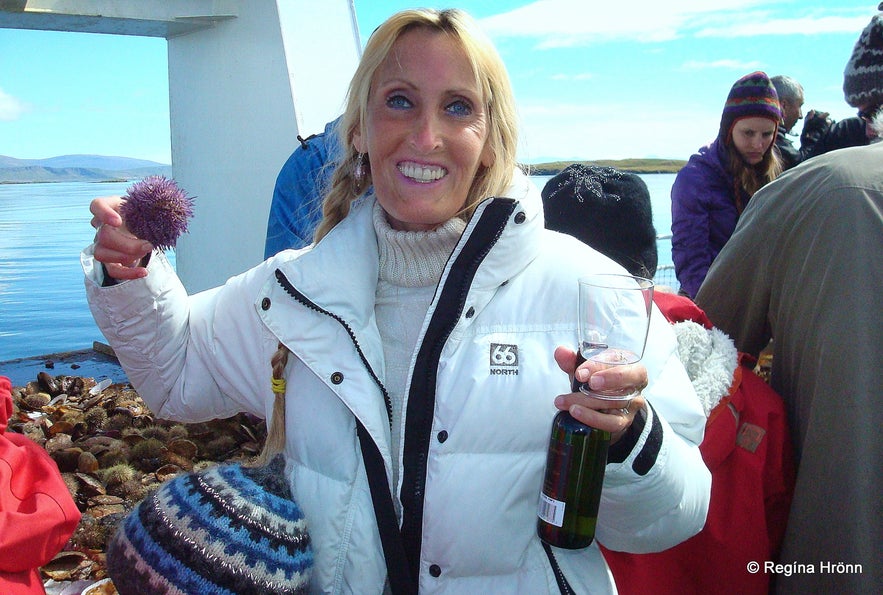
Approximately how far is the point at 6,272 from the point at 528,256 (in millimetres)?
→ 5046

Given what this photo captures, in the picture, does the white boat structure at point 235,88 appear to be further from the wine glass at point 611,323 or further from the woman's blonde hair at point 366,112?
the wine glass at point 611,323

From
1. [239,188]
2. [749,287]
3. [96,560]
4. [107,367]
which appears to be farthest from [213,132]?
[749,287]

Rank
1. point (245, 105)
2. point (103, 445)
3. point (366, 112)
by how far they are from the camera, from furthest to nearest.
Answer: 1. point (245, 105)
2. point (103, 445)
3. point (366, 112)

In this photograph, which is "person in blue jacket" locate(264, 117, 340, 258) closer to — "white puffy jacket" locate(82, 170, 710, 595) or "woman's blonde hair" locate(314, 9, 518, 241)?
"woman's blonde hair" locate(314, 9, 518, 241)

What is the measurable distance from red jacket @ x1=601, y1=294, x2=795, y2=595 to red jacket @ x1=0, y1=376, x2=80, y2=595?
1.40 meters

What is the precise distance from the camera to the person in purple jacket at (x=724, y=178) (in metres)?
3.99

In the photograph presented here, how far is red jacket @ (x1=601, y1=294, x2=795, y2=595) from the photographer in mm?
1851

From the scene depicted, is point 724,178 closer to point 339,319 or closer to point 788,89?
point 788,89

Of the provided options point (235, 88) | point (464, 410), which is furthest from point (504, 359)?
point (235, 88)

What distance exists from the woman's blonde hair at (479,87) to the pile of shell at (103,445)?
5.54 feet

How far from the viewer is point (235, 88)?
16.3 ft

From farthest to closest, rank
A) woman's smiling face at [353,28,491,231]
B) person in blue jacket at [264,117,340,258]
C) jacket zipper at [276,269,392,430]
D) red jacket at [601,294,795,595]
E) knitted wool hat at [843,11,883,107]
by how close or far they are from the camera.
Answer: person in blue jacket at [264,117,340,258] < knitted wool hat at [843,11,883,107] < red jacket at [601,294,795,595] < woman's smiling face at [353,28,491,231] < jacket zipper at [276,269,392,430]

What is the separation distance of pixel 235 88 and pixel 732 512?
448 centimetres

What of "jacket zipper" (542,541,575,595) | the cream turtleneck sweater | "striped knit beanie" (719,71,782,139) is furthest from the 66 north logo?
"striped knit beanie" (719,71,782,139)
